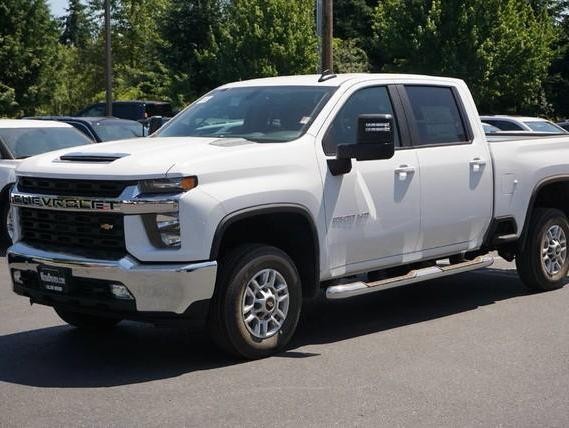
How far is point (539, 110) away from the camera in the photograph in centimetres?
4334

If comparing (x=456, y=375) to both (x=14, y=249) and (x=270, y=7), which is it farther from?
(x=270, y=7)

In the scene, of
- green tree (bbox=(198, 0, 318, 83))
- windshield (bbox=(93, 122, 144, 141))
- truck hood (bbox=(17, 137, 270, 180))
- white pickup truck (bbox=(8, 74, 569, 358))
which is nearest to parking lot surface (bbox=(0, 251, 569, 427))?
white pickup truck (bbox=(8, 74, 569, 358))

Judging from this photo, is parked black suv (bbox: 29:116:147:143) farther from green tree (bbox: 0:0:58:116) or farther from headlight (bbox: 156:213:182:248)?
green tree (bbox: 0:0:58:116)

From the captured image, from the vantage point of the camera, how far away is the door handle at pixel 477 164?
8.09 metres

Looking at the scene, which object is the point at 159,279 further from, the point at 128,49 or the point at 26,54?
the point at 128,49

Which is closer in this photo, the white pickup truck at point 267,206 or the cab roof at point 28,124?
the white pickup truck at point 267,206

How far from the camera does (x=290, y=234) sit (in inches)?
271

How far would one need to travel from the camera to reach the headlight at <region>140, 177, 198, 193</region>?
5996 millimetres

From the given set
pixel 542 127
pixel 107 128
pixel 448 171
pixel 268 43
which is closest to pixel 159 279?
pixel 448 171

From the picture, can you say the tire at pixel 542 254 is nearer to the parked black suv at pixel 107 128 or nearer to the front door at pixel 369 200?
the front door at pixel 369 200

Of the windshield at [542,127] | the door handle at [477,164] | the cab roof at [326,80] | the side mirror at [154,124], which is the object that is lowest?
the windshield at [542,127]

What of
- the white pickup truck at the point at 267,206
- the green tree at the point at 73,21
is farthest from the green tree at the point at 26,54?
the green tree at the point at 73,21

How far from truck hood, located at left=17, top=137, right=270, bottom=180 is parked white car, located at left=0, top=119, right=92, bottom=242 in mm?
5635

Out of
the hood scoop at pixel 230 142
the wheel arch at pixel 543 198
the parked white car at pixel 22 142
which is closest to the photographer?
the hood scoop at pixel 230 142
